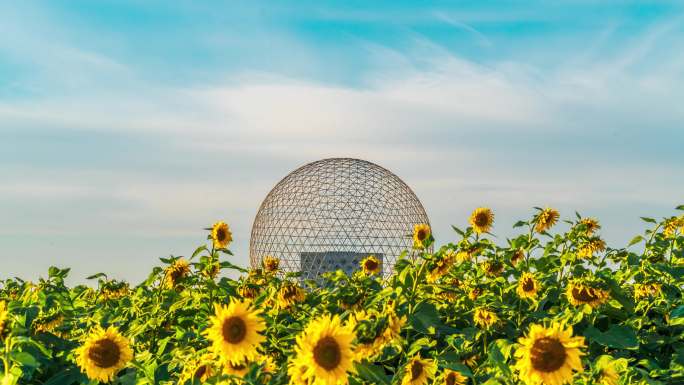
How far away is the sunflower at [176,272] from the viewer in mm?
5480

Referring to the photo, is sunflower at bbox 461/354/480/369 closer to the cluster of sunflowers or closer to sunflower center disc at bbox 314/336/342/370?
the cluster of sunflowers

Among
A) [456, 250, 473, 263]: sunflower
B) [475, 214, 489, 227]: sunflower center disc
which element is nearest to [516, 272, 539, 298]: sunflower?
[456, 250, 473, 263]: sunflower

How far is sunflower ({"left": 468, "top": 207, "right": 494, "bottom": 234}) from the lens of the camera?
6422mm

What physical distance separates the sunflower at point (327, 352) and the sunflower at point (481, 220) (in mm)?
4033

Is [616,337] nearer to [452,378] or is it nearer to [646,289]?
[646,289]

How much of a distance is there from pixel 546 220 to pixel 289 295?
8.63 ft

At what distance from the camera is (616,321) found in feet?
17.2

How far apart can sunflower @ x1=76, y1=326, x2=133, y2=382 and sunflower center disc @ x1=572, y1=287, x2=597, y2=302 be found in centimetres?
289

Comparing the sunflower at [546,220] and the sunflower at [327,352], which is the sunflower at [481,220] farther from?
the sunflower at [327,352]

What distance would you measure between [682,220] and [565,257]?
175 centimetres

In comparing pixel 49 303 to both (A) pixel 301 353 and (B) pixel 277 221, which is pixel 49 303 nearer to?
(A) pixel 301 353

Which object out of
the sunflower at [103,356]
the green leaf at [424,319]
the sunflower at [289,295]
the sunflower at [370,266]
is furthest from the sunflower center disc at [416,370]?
the sunflower at [370,266]

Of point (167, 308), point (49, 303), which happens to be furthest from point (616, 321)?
point (49, 303)

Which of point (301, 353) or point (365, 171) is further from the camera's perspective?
point (365, 171)
